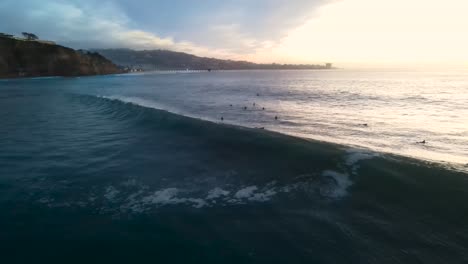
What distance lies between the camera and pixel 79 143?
1719cm

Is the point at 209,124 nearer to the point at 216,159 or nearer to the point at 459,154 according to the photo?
the point at 216,159

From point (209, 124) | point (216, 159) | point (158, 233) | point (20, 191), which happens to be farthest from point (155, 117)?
point (158, 233)

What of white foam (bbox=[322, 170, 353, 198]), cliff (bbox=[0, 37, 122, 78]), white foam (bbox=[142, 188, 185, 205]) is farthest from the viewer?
cliff (bbox=[0, 37, 122, 78])

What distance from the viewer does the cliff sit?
109250mm

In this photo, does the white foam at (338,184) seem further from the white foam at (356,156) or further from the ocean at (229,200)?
the white foam at (356,156)

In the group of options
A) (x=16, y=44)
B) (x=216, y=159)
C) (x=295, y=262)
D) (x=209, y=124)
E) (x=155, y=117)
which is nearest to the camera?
(x=295, y=262)

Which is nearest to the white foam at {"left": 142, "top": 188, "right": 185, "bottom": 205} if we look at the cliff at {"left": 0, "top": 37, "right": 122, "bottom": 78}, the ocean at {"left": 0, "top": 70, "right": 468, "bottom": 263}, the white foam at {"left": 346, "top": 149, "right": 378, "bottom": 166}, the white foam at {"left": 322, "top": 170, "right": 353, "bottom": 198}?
the ocean at {"left": 0, "top": 70, "right": 468, "bottom": 263}

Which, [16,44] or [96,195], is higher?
[16,44]

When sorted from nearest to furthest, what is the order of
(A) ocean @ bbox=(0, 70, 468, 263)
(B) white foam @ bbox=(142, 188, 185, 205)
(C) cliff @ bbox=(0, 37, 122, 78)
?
1. (A) ocean @ bbox=(0, 70, 468, 263)
2. (B) white foam @ bbox=(142, 188, 185, 205)
3. (C) cliff @ bbox=(0, 37, 122, 78)

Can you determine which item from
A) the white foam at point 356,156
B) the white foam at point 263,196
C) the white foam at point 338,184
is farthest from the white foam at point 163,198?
the white foam at point 356,156

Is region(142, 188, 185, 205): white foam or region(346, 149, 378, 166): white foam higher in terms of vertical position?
region(346, 149, 378, 166): white foam

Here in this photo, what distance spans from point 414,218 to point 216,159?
8.80m

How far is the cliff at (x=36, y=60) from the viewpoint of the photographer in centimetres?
10925

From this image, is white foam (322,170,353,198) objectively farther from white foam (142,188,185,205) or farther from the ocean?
white foam (142,188,185,205)
